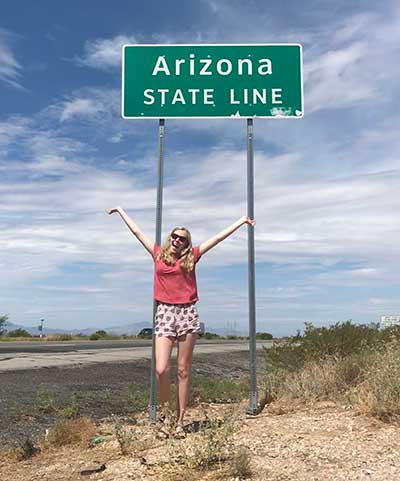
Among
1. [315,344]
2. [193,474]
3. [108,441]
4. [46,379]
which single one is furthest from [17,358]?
[193,474]

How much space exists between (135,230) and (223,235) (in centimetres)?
88

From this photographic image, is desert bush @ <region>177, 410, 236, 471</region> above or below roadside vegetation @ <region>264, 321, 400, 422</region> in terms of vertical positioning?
below

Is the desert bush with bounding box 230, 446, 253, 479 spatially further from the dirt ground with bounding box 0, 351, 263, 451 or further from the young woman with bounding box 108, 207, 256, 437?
the dirt ground with bounding box 0, 351, 263, 451

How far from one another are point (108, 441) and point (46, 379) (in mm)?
6308

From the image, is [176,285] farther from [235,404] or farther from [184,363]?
[235,404]

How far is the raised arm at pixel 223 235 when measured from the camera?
5684 mm

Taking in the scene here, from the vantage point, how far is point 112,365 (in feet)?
49.2

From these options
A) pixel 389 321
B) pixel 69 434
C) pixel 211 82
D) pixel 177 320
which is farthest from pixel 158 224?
pixel 389 321

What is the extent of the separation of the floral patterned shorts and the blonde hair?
0.37m

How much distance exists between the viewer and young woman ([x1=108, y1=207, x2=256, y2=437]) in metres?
5.48

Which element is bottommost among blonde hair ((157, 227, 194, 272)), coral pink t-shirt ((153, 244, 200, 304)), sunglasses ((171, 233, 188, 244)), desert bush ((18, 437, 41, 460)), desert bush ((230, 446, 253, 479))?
desert bush ((18, 437, 41, 460))

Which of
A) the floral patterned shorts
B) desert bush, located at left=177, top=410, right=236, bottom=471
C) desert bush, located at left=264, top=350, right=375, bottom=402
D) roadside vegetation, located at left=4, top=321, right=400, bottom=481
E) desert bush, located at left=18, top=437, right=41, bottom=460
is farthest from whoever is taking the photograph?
desert bush, located at left=264, top=350, right=375, bottom=402

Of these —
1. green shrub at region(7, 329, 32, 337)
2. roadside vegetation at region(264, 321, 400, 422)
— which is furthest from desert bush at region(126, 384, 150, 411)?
green shrub at region(7, 329, 32, 337)

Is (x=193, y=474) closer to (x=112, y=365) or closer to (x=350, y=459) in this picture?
(x=350, y=459)
